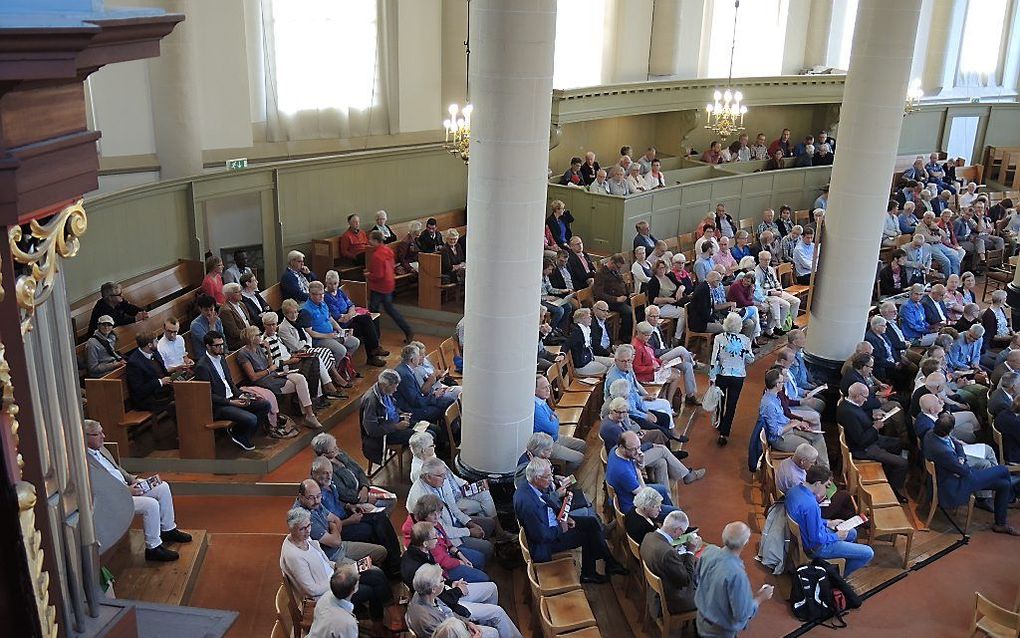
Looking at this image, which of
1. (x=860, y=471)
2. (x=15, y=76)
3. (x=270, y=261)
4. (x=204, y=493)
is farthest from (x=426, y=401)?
(x=15, y=76)

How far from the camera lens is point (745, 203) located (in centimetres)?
1688

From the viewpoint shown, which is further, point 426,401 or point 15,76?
point 426,401

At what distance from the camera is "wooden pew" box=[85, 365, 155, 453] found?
807 centimetres

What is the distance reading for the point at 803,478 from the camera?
710 centimetres

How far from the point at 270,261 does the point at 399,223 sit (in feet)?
7.62

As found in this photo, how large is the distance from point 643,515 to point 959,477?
3.53 m

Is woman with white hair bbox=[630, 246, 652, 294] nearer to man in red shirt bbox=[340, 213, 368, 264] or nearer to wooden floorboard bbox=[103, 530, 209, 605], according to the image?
man in red shirt bbox=[340, 213, 368, 264]

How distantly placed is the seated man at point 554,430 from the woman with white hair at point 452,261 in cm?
440

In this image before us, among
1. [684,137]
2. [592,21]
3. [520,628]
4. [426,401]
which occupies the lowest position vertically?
[520,628]

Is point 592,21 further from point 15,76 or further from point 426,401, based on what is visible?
point 15,76

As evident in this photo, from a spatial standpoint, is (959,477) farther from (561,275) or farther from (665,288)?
(561,275)

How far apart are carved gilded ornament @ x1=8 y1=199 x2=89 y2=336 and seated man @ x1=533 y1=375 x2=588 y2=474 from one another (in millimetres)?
5724

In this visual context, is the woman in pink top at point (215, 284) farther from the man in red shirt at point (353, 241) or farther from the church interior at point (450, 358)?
the man in red shirt at point (353, 241)

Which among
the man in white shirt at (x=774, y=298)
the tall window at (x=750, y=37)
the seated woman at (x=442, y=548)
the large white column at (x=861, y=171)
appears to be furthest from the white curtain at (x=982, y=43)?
the seated woman at (x=442, y=548)
